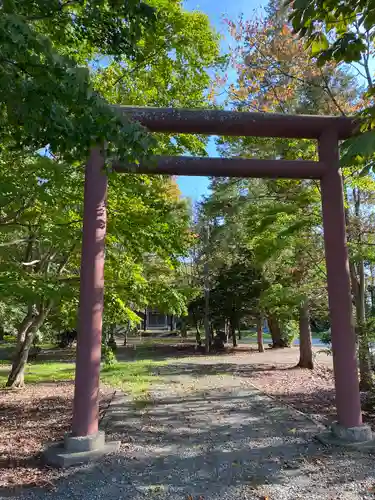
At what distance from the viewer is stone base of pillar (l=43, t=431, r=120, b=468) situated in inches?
185

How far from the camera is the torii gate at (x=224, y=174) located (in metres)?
5.09

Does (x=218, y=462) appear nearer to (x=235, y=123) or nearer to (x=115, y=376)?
(x=235, y=123)

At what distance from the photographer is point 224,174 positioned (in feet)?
19.3

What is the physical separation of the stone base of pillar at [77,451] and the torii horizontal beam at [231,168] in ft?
11.4

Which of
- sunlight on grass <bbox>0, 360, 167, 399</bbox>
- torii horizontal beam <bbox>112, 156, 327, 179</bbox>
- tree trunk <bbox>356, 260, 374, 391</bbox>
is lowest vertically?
sunlight on grass <bbox>0, 360, 167, 399</bbox>

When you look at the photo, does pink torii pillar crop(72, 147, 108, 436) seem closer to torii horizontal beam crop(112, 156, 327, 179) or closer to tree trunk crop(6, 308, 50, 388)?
torii horizontal beam crop(112, 156, 327, 179)

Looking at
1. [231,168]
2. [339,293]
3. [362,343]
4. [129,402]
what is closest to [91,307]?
[231,168]

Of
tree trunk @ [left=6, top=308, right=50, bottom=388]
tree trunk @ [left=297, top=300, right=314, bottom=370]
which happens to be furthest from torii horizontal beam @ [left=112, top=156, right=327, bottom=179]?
tree trunk @ [left=297, top=300, right=314, bottom=370]

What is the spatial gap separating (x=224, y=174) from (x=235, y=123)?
2.35 feet

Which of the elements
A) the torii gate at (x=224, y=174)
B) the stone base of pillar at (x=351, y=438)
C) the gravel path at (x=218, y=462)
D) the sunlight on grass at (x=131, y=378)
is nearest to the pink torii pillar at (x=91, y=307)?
the torii gate at (x=224, y=174)

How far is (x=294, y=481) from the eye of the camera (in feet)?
13.5

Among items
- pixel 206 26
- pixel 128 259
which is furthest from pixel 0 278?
pixel 206 26

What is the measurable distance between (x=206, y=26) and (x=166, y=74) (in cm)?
119

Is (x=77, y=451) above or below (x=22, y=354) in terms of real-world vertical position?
below
